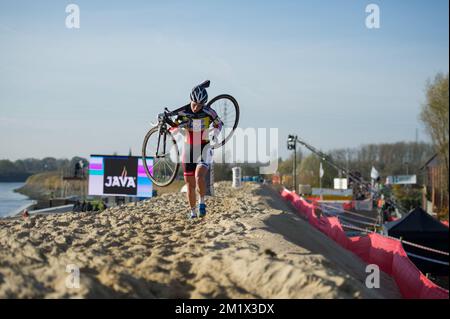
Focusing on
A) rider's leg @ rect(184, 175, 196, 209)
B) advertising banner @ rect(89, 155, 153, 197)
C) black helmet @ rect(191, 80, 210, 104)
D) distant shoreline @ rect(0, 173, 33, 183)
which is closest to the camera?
black helmet @ rect(191, 80, 210, 104)

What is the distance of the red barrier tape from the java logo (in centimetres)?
1185

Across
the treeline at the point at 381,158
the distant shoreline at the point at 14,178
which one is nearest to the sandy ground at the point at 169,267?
the distant shoreline at the point at 14,178

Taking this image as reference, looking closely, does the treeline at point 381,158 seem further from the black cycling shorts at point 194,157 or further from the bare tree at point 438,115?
the black cycling shorts at point 194,157

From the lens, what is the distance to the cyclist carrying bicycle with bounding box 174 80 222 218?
8.78 meters

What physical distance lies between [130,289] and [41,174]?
56.4 metres

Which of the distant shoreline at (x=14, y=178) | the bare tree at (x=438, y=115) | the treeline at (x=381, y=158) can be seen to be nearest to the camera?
the bare tree at (x=438, y=115)

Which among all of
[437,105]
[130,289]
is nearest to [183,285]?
[130,289]

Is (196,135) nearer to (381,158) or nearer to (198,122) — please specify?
(198,122)

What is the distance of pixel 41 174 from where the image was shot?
57594 mm

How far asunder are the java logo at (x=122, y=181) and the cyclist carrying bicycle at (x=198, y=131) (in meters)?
16.5

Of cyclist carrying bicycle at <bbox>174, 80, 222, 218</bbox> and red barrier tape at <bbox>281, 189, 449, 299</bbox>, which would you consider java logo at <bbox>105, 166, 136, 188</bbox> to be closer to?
red barrier tape at <bbox>281, 189, 449, 299</bbox>

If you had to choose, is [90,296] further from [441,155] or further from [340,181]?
[340,181]

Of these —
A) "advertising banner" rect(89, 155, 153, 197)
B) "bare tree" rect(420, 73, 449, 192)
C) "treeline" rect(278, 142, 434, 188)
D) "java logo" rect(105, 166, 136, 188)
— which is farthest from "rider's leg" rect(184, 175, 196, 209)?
"treeline" rect(278, 142, 434, 188)

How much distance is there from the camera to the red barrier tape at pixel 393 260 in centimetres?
668
